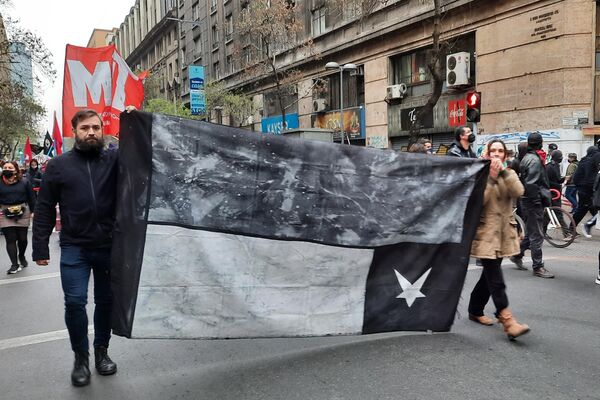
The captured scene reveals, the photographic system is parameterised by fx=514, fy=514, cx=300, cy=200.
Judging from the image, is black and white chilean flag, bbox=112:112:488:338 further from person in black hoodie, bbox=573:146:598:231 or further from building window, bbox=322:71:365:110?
building window, bbox=322:71:365:110

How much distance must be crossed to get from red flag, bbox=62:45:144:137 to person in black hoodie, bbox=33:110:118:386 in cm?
466

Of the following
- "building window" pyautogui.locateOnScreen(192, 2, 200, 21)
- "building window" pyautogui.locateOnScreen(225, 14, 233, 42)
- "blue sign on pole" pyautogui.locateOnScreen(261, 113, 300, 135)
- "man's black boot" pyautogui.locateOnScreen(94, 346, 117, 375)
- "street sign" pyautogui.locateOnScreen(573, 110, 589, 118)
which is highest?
"building window" pyautogui.locateOnScreen(192, 2, 200, 21)

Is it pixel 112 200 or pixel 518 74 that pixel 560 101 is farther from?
pixel 112 200

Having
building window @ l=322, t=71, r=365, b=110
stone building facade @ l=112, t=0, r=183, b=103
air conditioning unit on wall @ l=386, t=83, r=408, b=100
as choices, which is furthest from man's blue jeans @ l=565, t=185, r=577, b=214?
stone building facade @ l=112, t=0, r=183, b=103

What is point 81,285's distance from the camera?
3.70 m

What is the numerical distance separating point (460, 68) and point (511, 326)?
16.1m

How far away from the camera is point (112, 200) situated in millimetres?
3777

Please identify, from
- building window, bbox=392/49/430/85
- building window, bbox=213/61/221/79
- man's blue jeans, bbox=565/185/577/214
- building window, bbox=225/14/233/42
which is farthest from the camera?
building window, bbox=213/61/221/79

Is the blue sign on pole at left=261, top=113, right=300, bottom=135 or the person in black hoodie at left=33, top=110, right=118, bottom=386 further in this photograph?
the blue sign on pole at left=261, top=113, right=300, bottom=135

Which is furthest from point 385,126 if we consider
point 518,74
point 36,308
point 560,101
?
point 36,308

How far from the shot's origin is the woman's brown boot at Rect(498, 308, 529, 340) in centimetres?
426

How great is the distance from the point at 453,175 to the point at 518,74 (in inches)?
563

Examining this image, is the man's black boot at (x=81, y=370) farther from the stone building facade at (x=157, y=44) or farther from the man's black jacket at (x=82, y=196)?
the stone building facade at (x=157, y=44)

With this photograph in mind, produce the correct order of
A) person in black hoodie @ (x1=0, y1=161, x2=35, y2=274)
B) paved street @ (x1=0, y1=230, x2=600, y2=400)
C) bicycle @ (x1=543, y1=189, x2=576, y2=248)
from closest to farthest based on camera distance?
paved street @ (x1=0, y1=230, x2=600, y2=400) → person in black hoodie @ (x1=0, y1=161, x2=35, y2=274) → bicycle @ (x1=543, y1=189, x2=576, y2=248)
